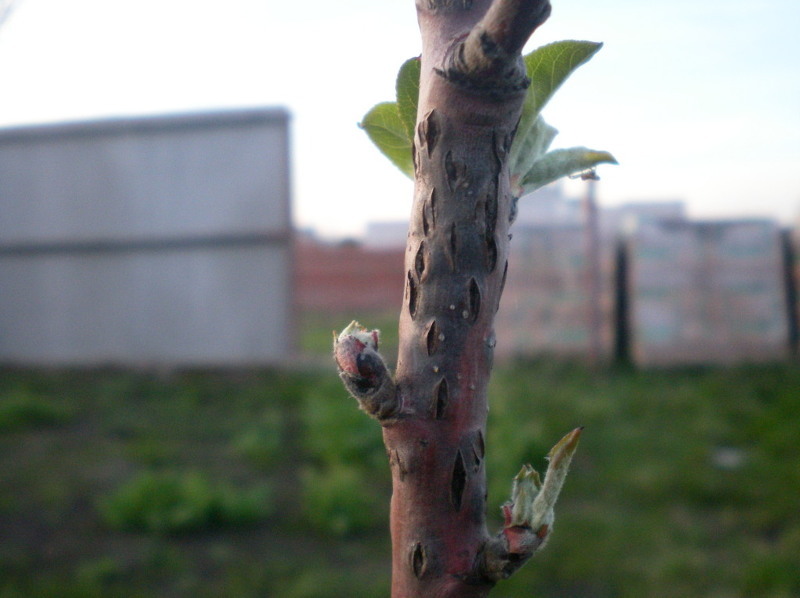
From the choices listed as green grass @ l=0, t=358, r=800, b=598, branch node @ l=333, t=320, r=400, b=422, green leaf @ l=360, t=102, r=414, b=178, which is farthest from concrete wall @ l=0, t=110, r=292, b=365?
branch node @ l=333, t=320, r=400, b=422

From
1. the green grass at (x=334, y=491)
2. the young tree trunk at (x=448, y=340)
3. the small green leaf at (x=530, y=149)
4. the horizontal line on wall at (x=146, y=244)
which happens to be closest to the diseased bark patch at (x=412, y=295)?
the young tree trunk at (x=448, y=340)

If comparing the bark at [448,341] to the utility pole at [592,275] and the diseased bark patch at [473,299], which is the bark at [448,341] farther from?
the utility pole at [592,275]

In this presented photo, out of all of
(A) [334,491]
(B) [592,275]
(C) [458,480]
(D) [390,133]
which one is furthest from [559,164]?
(B) [592,275]

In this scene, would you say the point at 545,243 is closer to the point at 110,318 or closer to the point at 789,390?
the point at 789,390

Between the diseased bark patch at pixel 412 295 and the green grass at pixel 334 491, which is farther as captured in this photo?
the green grass at pixel 334 491

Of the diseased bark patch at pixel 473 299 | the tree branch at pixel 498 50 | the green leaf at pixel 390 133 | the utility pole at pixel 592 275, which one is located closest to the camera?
the tree branch at pixel 498 50

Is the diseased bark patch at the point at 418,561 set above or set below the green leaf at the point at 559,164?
below

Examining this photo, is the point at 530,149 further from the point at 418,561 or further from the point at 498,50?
the point at 418,561
